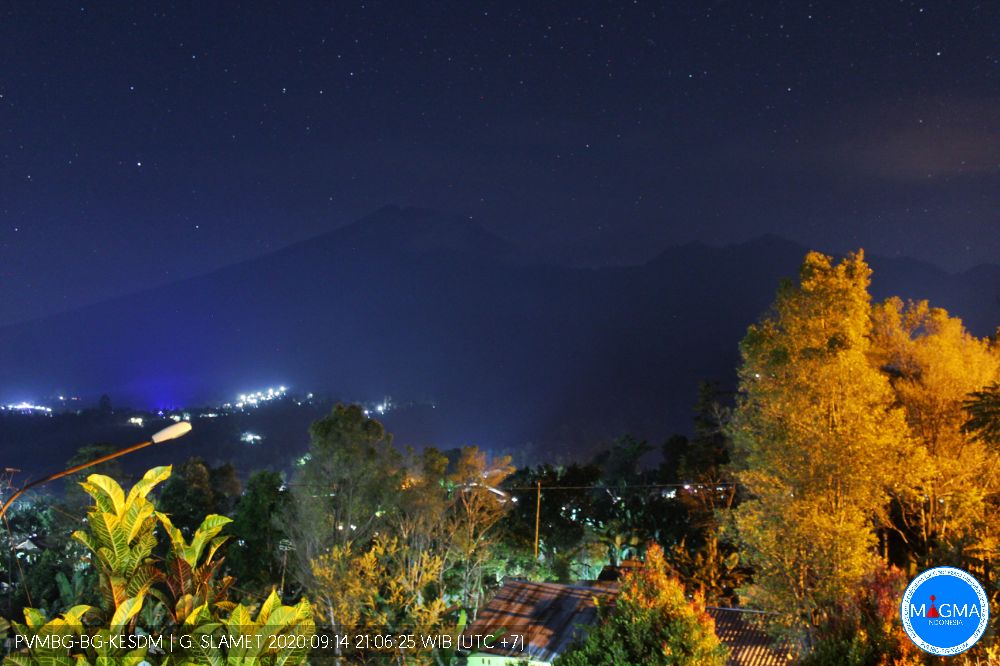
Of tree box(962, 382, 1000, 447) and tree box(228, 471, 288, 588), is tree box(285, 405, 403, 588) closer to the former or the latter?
tree box(228, 471, 288, 588)

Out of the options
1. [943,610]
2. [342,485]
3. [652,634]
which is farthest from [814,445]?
[342,485]

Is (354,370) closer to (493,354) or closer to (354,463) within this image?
(493,354)

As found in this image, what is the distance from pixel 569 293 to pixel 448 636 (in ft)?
515

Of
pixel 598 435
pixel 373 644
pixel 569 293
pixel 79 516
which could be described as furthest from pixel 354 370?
pixel 373 644

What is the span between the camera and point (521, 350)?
447 feet

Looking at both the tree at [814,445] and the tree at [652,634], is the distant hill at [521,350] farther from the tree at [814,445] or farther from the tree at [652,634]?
the tree at [652,634]

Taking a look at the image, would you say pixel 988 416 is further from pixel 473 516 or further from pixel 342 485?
pixel 342 485

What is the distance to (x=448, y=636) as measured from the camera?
41.4ft

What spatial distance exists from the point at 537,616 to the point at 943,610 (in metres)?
7.82

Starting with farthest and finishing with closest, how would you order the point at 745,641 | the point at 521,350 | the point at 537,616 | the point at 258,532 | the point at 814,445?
1. the point at 521,350
2. the point at 258,532
3. the point at 537,616
4. the point at 745,641
5. the point at 814,445

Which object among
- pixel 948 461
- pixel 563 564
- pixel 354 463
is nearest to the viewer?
pixel 948 461

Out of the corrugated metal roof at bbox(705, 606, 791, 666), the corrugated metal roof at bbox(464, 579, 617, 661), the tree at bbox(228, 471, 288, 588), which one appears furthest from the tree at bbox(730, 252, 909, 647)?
the tree at bbox(228, 471, 288, 588)

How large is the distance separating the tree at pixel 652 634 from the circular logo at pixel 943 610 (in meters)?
2.03

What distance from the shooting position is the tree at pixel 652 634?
7215 mm
